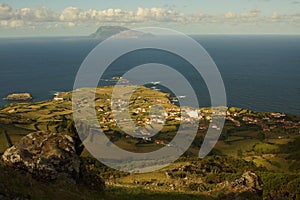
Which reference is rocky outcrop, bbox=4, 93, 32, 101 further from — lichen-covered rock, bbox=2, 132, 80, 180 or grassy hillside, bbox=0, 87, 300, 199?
lichen-covered rock, bbox=2, 132, 80, 180

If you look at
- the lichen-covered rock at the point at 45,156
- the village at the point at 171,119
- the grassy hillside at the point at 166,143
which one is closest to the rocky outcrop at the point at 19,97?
the grassy hillside at the point at 166,143

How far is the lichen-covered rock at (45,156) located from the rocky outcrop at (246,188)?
13252mm

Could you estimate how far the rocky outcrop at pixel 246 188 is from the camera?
76.5 feet

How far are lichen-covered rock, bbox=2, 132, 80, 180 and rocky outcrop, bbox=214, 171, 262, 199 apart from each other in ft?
43.5

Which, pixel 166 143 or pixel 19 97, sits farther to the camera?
pixel 19 97

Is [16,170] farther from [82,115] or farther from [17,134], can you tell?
[82,115]

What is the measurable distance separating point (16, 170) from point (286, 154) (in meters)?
79.0

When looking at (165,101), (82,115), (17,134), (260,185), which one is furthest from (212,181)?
(165,101)

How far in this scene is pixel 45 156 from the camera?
51.0ft

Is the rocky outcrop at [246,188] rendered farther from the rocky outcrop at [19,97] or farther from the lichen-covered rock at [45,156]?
the rocky outcrop at [19,97]

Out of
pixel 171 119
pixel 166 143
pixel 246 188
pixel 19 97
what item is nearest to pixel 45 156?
pixel 246 188

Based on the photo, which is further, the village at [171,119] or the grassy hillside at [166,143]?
the village at [171,119]

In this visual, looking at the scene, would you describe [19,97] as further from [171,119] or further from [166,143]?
[166,143]

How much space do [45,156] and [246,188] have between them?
53.0ft
